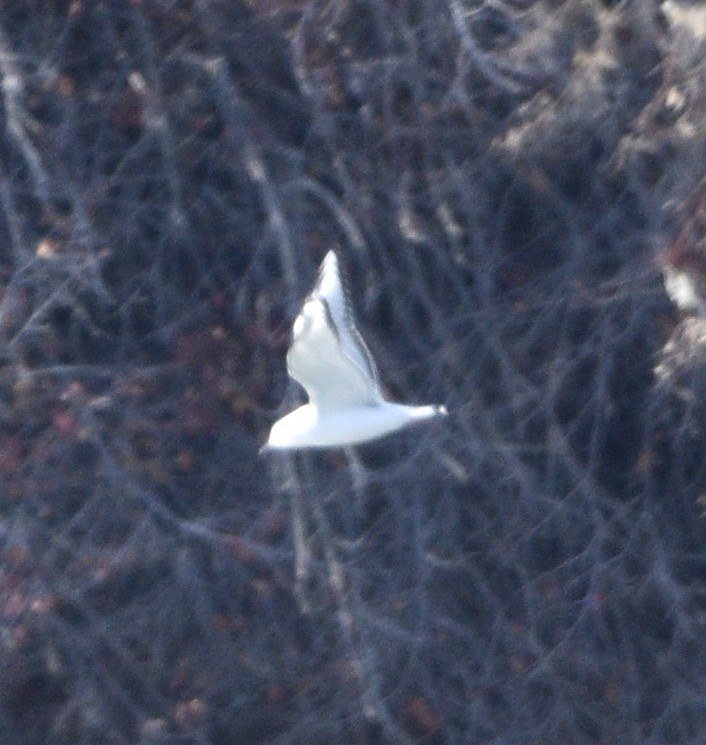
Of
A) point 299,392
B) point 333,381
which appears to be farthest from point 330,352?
point 299,392

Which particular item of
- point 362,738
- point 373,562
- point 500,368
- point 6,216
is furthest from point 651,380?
point 6,216

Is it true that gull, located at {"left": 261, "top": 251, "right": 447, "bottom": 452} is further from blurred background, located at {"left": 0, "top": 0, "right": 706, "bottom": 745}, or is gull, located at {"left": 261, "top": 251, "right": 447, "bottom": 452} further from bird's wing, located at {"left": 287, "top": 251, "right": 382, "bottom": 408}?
blurred background, located at {"left": 0, "top": 0, "right": 706, "bottom": 745}

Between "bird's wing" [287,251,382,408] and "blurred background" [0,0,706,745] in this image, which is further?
"blurred background" [0,0,706,745]

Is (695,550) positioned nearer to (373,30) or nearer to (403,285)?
(403,285)

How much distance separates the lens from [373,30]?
599 centimetres

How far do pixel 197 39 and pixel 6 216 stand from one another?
82 centimetres

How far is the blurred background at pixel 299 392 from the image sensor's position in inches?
233

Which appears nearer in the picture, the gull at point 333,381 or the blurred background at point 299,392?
the gull at point 333,381

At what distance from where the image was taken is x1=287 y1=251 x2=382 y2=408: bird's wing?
4703 millimetres

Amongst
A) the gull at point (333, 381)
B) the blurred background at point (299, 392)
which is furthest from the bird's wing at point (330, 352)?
the blurred background at point (299, 392)

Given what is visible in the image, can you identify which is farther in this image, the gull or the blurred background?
the blurred background

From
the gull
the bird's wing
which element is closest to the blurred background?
the gull

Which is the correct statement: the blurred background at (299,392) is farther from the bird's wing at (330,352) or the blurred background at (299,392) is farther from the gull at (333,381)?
the bird's wing at (330,352)

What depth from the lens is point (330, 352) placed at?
16.0ft
